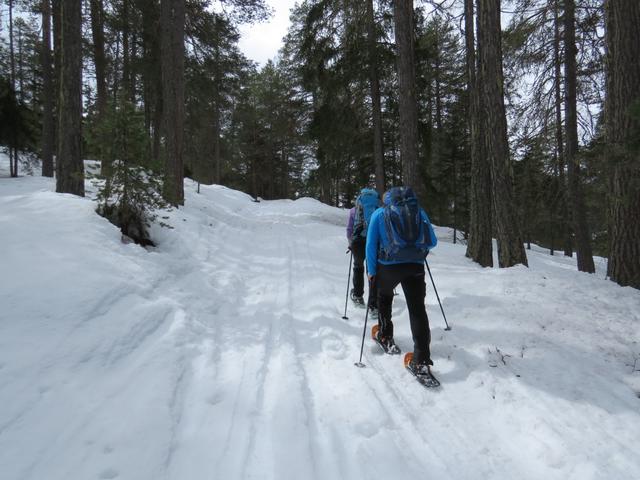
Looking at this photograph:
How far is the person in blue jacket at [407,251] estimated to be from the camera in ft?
12.7

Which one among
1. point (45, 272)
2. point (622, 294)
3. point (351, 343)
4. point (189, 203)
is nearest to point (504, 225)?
point (622, 294)

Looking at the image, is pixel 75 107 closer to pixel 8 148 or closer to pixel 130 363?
pixel 130 363

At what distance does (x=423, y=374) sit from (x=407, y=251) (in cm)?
125

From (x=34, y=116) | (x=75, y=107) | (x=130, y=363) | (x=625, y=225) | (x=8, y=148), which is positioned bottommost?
(x=130, y=363)

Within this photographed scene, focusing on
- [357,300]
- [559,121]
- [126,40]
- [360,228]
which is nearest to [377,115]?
[559,121]

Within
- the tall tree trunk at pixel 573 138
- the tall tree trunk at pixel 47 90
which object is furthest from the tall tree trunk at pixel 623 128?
the tall tree trunk at pixel 47 90

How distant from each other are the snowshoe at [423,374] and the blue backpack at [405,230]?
107cm

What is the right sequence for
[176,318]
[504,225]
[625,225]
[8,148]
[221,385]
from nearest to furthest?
[221,385] < [176,318] < [625,225] < [504,225] < [8,148]

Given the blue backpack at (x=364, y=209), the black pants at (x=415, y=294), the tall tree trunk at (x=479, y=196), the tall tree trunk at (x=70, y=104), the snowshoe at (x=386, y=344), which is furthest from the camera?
the tall tree trunk at (x=479, y=196)

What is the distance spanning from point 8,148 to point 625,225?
2582cm

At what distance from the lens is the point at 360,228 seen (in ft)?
19.5

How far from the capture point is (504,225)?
736 centimetres

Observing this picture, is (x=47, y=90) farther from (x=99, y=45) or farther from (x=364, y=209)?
(x=364, y=209)

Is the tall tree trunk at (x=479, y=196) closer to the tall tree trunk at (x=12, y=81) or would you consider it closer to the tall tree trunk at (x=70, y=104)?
the tall tree trunk at (x=70, y=104)
